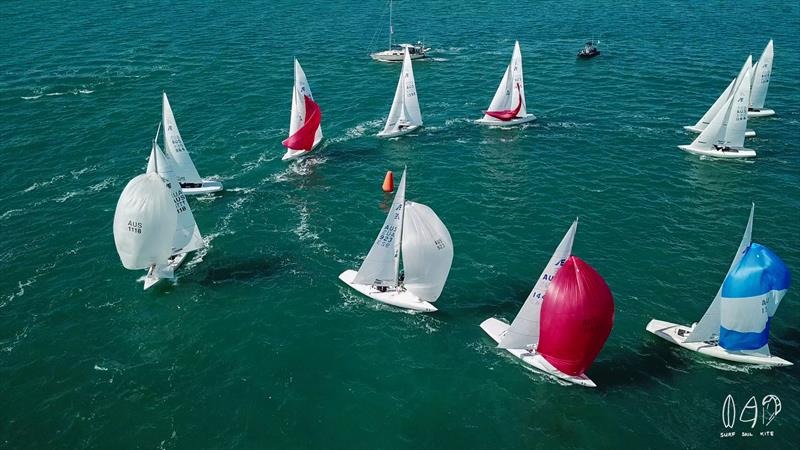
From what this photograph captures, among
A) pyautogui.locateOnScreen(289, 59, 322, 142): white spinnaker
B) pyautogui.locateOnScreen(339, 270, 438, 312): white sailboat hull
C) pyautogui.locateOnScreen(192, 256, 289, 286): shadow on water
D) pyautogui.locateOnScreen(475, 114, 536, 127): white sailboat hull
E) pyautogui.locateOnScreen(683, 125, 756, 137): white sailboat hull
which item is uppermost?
pyautogui.locateOnScreen(289, 59, 322, 142): white spinnaker

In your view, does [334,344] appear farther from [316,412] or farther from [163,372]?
[163,372]

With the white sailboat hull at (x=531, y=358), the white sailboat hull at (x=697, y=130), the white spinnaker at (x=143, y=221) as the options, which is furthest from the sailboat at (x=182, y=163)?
the white sailboat hull at (x=697, y=130)

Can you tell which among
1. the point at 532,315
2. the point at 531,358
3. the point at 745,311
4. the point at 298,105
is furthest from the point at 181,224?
the point at 745,311

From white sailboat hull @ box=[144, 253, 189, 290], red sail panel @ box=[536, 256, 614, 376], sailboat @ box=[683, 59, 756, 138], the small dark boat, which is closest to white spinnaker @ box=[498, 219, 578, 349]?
red sail panel @ box=[536, 256, 614, 376]

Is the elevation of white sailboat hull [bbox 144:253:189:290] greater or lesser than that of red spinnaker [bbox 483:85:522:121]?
lesser

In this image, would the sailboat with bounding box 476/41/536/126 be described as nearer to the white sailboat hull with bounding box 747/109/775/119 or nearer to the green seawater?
the green seawater

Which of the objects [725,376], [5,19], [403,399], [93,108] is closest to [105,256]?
[403,399]

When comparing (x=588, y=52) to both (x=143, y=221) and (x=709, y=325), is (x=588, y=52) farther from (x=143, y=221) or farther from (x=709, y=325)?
(x=143, y=221)
